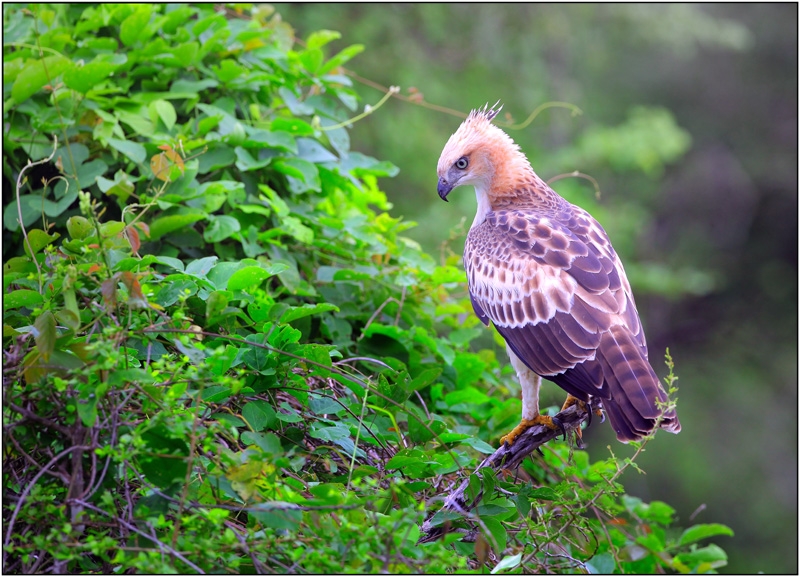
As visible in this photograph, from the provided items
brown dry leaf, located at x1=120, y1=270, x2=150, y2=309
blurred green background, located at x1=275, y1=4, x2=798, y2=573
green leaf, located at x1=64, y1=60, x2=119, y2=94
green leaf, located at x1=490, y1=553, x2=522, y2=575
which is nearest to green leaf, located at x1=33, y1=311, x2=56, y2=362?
brown dry leaf, located at x1=120, y1=270, x2=150, y2=309

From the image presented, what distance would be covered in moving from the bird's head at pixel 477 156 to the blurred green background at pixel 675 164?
328cm

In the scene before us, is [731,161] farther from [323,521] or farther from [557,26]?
[323,521]

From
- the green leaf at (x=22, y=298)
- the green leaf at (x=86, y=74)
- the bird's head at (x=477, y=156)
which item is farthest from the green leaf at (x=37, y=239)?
the bird's head at (x=477, y=156)

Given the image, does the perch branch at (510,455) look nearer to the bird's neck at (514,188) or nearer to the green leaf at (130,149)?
the bird's neck at (514,188)

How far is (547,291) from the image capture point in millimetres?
3168

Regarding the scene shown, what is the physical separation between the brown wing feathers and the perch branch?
112mm

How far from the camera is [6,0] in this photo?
387cm

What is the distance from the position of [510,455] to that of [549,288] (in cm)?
78

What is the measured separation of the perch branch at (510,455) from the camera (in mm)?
2457

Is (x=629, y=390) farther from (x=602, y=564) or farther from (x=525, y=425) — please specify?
(x=602, y=564)

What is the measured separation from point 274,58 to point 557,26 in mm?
6951

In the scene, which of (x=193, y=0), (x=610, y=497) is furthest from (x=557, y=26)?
(x=610, y=497)

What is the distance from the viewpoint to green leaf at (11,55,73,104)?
325cm

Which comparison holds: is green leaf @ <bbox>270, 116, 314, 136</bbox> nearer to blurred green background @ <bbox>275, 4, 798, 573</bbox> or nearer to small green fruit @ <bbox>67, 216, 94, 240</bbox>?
small green fruit @ <bbox>67, 216, 94, 240</bbox>
